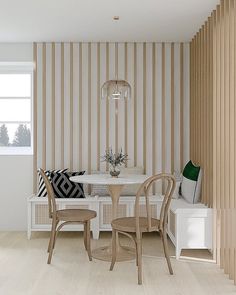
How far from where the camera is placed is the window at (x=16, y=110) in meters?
6.61

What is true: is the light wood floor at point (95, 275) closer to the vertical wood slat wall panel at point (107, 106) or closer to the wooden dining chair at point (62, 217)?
the wooden dining chair at point (62, 217)

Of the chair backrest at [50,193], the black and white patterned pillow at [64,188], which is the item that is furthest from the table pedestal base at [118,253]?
the black and white patterned pillow at [64,188]

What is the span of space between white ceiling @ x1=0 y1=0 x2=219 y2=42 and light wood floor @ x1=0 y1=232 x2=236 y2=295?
2.53 meters

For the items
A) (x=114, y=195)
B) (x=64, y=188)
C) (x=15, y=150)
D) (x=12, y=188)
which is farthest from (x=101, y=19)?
(x=12, y=188)

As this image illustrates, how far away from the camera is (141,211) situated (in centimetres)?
578

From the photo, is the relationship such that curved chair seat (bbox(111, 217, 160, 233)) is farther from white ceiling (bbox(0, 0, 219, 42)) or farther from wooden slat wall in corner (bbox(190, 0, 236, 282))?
white ceiling (bbox(0, 0, 219, 42))

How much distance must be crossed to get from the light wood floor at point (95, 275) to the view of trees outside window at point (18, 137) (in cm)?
177

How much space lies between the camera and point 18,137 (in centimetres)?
665

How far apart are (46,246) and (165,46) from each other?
3063 mm

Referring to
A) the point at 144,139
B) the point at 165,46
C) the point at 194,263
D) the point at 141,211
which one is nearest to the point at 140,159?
the point at 144,139

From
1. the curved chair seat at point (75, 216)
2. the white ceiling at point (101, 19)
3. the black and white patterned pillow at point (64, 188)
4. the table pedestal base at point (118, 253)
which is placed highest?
the white ceiling at point (101, 19)

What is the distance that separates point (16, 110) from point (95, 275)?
3241 mm

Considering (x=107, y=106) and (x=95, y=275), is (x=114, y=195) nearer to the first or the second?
(x=95, y=275)

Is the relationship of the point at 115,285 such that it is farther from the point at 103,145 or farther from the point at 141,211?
the point at 103,145
